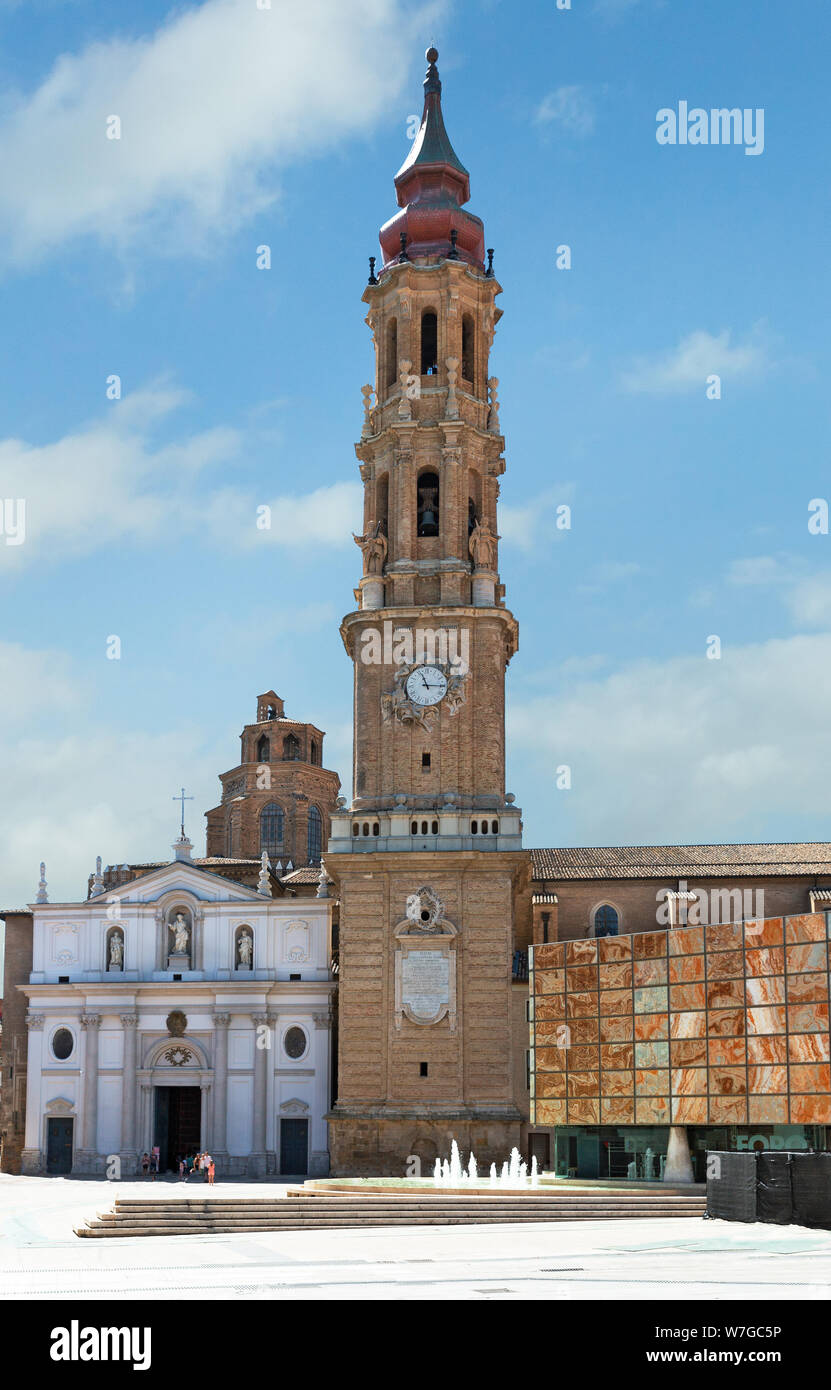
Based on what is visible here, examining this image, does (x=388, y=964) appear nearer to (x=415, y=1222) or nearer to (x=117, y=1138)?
(x=117, y=1138)

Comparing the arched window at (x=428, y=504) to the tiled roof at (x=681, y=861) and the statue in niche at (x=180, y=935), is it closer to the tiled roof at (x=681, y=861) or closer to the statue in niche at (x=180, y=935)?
the tiled roof at (x=681, y=861)

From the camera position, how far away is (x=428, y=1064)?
5184cm

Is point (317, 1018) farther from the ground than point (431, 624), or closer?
closer

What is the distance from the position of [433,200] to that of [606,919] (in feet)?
97.3

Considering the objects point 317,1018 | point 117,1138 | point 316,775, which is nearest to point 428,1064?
point 317,1018

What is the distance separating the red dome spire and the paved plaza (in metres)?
39.7

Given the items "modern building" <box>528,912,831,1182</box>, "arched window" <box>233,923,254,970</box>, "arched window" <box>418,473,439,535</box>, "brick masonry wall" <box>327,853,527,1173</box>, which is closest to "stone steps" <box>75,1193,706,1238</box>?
"modern building" <box>528,912,831,1182</box>

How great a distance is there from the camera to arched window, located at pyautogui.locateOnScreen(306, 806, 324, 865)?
3201 inches

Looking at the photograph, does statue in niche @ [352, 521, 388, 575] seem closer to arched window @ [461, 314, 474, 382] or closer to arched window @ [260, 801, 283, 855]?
arched window @ [461, 314, 474, 382]

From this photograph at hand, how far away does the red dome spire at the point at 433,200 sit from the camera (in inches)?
2405

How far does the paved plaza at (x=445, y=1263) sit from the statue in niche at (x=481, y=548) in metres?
28.0

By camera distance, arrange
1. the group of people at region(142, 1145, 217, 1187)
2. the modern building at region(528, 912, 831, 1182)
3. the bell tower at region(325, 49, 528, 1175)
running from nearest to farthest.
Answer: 1. the modern building at region(528, 912, 831, 1182)
2. the bell tower at region(325, 49, 528, 1175)
3. the group of people at region(142, 1145, 217, 1187)
